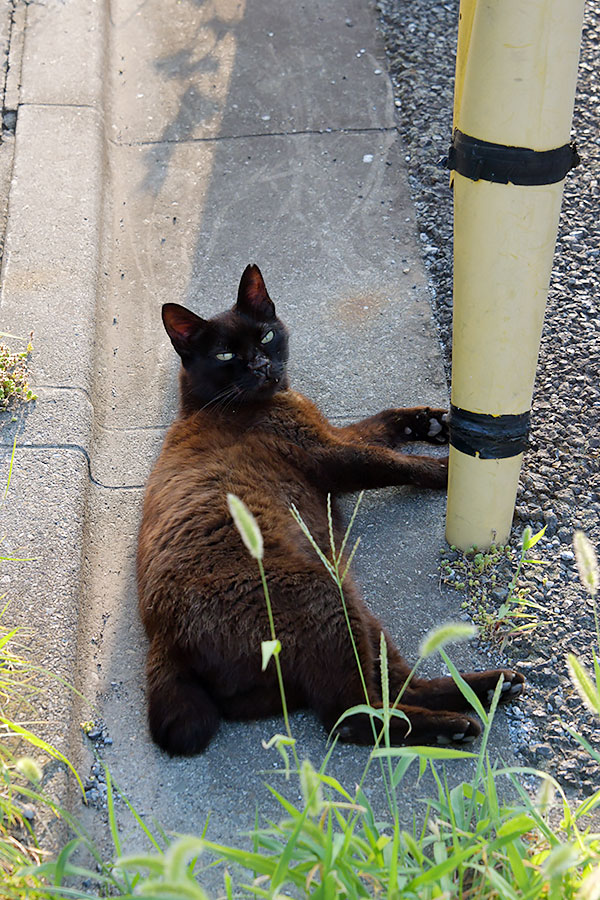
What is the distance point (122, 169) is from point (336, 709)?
3.39 metres

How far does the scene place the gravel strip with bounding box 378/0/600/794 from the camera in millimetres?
2404

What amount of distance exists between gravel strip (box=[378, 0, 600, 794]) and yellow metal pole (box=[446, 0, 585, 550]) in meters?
0.28

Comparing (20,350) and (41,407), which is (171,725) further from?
(20,350)

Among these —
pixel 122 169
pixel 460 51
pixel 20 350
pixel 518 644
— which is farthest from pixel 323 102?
pixel 518 644

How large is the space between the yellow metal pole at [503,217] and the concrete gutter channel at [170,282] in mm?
484

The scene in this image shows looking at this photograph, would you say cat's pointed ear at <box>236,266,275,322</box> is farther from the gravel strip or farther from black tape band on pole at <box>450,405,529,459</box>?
black tape band on pole at <box>450,405,529,459</box>

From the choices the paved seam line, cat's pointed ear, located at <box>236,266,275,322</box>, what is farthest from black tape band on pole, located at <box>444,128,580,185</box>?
the paved seam line

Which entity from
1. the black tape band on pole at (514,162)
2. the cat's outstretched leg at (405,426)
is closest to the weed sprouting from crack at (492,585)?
the cat's outstretched leg at (405,426)

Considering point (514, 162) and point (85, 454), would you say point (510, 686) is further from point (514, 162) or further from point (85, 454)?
point (85, 454)

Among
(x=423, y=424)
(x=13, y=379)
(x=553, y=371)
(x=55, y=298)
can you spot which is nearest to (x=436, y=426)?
(x=423, y=424)

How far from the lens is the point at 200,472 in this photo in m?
2.68

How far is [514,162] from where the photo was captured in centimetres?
208

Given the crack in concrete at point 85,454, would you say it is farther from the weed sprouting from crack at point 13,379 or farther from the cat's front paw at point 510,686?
the cat's front paw at point 510,686

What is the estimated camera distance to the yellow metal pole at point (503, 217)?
1960 millimetres
